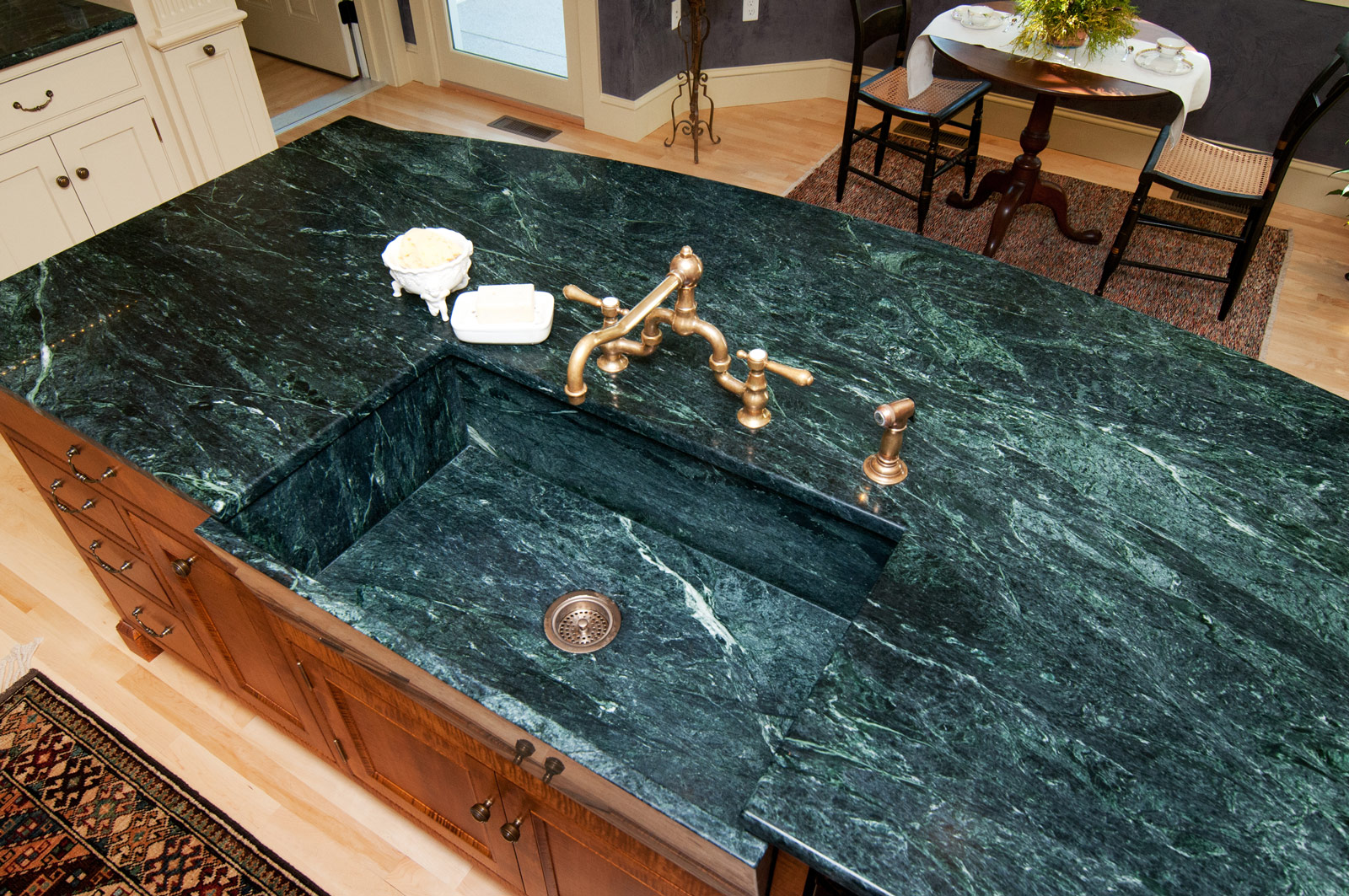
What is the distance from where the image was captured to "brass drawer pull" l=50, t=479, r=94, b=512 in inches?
73.5

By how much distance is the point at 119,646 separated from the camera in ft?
7.67

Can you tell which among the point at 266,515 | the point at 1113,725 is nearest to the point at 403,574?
the point at 266,515

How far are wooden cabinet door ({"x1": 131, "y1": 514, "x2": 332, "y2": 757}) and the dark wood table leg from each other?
3063 millimetres

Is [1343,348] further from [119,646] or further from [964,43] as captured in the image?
[119,646]

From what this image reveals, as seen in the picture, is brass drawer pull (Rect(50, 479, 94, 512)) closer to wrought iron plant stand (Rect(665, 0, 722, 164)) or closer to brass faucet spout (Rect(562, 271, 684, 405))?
brass faucet spout (Rect(562, 271, 684, 405))

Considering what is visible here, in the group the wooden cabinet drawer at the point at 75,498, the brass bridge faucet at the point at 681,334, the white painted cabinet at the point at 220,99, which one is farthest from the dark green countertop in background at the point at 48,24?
the brass bridge faucet at the point at 681,334

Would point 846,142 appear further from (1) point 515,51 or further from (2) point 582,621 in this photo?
(2) point 582,621

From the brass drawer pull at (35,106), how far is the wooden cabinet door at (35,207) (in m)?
0.10

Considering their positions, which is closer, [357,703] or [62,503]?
[357,703]

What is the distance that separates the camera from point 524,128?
4.77 meters

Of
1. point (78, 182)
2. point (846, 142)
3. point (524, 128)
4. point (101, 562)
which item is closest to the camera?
point (101, 562)

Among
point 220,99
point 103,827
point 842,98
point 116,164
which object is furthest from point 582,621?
point 842,98

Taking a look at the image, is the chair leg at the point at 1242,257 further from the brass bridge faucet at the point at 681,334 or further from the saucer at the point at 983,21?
the brass bridge faucet at the point at 681,334

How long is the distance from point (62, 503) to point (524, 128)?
3.38 metres
